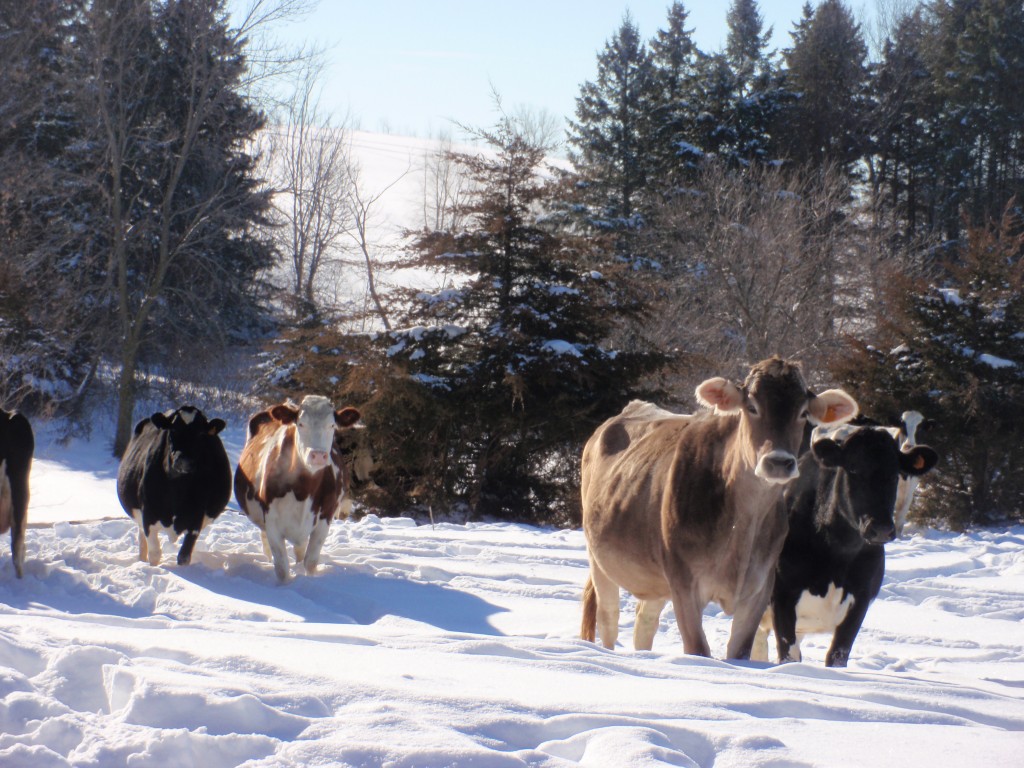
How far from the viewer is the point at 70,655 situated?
12.9 feet

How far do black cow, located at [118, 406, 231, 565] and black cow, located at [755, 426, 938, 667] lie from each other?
542cm

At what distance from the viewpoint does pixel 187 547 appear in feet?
30.3

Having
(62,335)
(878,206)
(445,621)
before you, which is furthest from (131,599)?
(878,206)

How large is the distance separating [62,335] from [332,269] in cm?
1826

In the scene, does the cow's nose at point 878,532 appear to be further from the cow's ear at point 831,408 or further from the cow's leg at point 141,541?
the cow's leg at point 141,541

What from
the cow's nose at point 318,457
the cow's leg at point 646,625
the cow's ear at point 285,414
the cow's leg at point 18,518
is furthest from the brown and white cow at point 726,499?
the cow's leg at point 18,518

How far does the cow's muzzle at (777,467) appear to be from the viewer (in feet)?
16.1

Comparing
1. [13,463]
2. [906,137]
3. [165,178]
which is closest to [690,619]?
[13,463]

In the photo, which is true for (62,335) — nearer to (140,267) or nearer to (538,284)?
(140,267)

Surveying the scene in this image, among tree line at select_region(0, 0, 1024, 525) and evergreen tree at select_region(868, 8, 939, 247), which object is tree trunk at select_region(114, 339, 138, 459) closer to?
tree line at select_region(0, 0, 1024, 525)

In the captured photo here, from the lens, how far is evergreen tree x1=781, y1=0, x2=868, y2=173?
34.4m

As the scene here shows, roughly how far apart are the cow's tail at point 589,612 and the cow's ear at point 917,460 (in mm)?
2222

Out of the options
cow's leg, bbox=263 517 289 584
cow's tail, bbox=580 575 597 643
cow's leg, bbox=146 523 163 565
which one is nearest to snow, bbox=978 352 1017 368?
cow's tail, bbox=580 575 597 643

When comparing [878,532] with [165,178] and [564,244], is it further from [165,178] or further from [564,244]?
[165,178]
